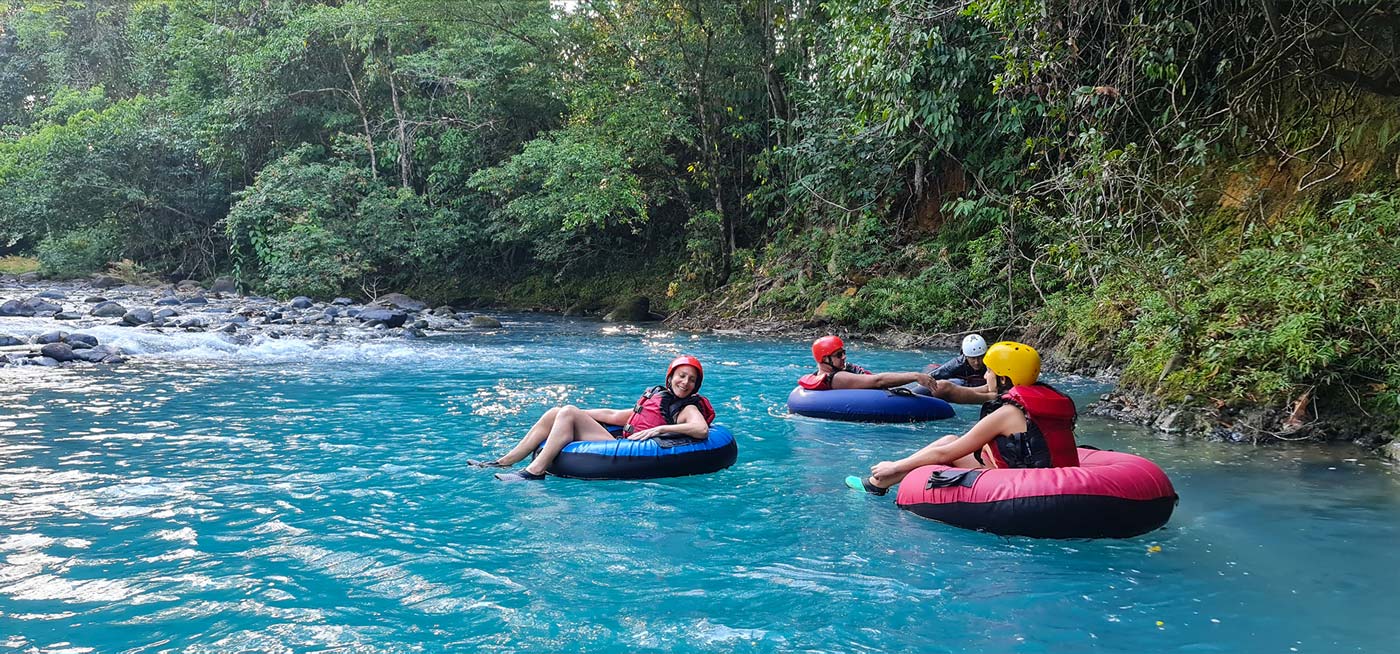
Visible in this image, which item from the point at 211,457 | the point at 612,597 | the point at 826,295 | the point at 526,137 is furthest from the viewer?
the point at 526,137

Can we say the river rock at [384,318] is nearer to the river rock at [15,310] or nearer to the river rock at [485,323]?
the river rock at [485,323]

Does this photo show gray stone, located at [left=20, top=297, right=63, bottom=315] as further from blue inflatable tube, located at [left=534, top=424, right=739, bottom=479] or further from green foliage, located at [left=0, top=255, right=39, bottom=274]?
blue inflatable tube, located at [left=534, top=424, right=739, bottom=479]

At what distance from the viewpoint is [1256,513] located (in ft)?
16.6

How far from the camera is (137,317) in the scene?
15.3m

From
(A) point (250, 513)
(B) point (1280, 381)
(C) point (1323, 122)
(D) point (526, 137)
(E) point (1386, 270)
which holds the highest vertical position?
(D) point (526, 137)

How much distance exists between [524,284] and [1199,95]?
17907mm

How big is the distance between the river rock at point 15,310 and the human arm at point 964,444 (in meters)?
16.5

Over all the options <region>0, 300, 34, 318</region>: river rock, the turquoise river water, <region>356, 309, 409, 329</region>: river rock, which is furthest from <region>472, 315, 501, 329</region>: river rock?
the turquoise river water

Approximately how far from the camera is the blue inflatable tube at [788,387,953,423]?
318 inches

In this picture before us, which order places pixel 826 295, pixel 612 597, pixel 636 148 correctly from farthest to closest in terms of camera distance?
1. pixel 636 148
2. pixel 826 295
3. pixel 612 597

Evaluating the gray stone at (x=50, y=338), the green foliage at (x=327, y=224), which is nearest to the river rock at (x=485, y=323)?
the green foliage at (x=327, y=224)

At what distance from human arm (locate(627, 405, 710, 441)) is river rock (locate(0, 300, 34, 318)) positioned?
590 inches

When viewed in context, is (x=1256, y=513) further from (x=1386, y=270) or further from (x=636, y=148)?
(x=636, y=148)

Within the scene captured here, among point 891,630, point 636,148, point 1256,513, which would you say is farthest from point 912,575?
point 636,148
